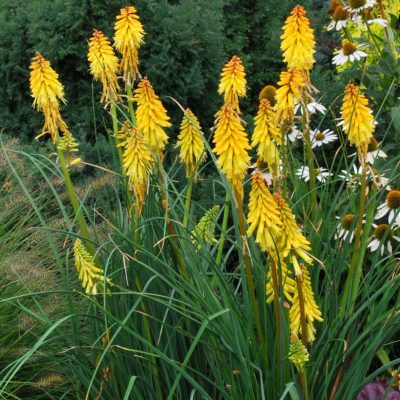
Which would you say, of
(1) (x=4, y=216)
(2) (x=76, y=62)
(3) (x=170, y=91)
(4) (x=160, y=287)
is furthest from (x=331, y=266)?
(2) (x=76, y=62)

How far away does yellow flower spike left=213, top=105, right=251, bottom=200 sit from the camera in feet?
8.82

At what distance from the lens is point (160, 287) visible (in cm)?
325

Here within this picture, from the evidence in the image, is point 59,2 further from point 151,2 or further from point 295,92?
point 295,92

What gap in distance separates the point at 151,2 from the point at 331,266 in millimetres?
3387

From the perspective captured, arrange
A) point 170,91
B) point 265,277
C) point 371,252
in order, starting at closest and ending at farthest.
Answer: point 265,277 < point 371,252 < point 170,91

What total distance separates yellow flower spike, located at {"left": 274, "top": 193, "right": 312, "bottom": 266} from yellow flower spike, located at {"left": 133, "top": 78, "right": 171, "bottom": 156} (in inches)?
22.5

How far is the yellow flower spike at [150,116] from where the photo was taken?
3043 mm

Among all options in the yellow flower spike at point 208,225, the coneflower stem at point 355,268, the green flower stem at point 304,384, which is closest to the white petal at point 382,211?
the coneflower stem at point 355,268

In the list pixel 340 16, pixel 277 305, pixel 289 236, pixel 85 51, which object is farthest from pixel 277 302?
pixel 85 51

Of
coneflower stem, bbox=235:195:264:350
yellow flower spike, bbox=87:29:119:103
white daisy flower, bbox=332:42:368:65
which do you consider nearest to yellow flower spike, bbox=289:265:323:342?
coneflower stem, bbox=235:195:264:350

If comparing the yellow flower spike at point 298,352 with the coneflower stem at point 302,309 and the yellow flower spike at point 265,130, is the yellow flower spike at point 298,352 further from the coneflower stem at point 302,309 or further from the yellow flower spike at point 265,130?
the yellow flower spike at point 265,130

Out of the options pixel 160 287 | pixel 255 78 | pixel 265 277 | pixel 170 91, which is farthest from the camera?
pixel 255 78

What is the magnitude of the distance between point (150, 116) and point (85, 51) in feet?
10.8

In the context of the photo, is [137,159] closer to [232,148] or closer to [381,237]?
[232,148]
